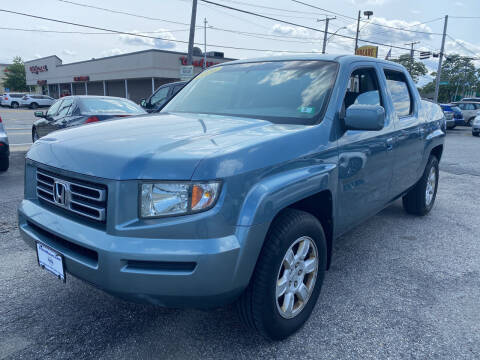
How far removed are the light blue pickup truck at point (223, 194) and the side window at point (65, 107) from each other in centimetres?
591

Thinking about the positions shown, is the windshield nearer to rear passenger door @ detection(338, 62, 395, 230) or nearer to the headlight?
rear passenger door @ detection(338, 62, 395, 230)

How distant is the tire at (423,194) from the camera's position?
4.90 m

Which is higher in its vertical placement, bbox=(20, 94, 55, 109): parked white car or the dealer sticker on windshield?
the dealer sticker on windshield

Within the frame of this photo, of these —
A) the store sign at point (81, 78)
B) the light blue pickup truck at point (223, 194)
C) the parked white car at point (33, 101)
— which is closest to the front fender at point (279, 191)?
the light blue pickup truck at point (223, 194)

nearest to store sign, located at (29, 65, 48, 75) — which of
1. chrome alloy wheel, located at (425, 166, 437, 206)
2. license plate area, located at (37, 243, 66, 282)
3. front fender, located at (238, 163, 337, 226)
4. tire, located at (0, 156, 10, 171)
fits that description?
tire, located at (0, 156, 10, 171)

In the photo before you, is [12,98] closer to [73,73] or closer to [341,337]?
[73,73]

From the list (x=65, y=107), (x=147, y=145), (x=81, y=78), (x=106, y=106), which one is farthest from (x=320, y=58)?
(x=81, y=78)

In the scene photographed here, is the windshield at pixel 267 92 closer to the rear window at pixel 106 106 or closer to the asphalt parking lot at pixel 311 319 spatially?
the asphalt parking lot at pixel 311 319

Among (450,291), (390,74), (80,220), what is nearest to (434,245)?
(450,291)

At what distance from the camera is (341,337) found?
2502 mm

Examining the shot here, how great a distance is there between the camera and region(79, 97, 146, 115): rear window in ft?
25.8

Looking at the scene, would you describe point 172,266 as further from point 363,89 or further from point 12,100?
point 12,100

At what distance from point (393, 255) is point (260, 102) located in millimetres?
2137

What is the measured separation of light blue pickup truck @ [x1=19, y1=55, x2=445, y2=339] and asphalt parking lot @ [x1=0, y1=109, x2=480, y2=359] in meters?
0.32
